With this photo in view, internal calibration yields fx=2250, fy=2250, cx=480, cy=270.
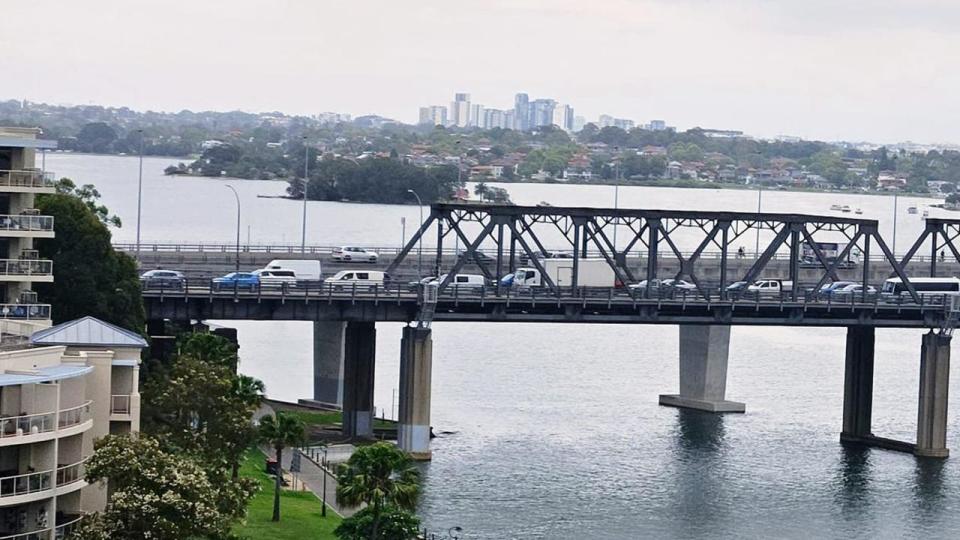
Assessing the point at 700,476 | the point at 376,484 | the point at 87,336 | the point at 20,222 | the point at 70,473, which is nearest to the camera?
the point at 70,473

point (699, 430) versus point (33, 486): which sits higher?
point (33, 486)

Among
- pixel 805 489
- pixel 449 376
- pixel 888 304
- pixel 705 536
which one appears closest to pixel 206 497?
pixel 705 536

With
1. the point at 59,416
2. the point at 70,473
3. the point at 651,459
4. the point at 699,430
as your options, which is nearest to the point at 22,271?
the point at 70,473

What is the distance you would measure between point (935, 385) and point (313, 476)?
4012 centimetres

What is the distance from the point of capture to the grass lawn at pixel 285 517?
8700 cm

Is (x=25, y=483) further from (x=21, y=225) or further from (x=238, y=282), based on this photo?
(x=238, y=282)

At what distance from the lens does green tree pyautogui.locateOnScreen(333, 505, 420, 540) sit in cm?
8125

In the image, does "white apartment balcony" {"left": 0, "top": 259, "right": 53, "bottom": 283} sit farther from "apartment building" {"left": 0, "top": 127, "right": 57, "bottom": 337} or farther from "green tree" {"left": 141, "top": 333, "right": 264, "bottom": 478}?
"green tree" {"left": 141, "top": 333, "right": 264, "bottom": 478}

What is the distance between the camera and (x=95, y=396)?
7181 cm

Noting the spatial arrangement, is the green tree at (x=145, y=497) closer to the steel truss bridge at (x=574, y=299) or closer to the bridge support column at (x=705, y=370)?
the steel truss bridge at (x=574, y=299)

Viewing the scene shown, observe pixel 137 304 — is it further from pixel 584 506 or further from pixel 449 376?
pixel 449 376

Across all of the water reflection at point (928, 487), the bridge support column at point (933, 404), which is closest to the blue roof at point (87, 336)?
the water reflection at point (928, 487)

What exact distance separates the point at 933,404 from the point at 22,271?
176 ft

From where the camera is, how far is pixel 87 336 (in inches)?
2894
